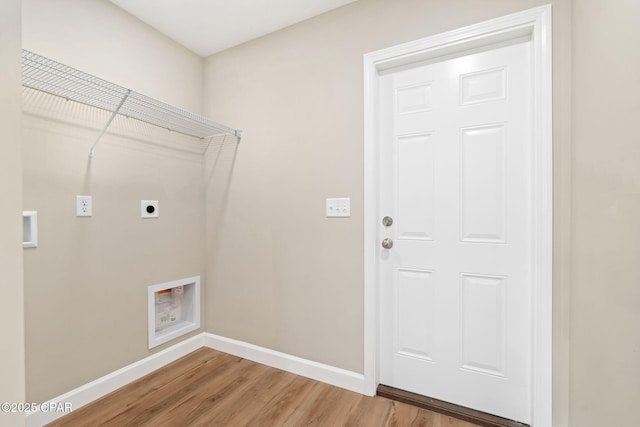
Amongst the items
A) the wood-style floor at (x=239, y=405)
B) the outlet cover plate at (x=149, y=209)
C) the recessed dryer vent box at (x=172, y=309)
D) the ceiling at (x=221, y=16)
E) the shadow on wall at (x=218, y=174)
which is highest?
the ceiling at (x=221, y=16)

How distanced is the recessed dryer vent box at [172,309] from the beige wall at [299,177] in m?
0.13

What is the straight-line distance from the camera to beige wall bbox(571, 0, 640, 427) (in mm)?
876

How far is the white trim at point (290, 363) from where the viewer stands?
1.77m

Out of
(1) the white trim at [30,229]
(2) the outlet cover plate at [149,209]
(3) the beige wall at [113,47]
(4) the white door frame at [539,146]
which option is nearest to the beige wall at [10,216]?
(1) the white trim at [30,229]

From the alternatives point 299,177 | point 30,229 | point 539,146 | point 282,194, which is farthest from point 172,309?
point 539,146

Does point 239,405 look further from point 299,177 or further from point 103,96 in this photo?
point 103,96

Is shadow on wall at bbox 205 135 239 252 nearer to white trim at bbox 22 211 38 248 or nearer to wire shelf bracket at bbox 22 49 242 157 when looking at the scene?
wire shelf bracket at bbox 22 49 242 157

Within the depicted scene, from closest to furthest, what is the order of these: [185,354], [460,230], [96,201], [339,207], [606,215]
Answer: [606,215] → [460,230] → [96,201] → [339,207] → [185,354]

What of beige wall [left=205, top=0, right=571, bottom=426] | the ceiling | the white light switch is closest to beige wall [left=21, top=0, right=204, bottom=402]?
the ceiling

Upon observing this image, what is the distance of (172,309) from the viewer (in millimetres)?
2238

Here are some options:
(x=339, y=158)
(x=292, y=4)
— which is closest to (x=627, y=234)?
(x=339, y=158)

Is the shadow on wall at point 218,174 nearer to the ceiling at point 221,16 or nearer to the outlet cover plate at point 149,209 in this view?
the outlet cover plate at point 149,209

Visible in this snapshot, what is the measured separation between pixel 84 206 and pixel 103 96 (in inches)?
25.1

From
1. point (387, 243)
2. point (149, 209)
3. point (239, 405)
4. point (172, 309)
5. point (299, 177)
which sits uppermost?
point (299, 177)
